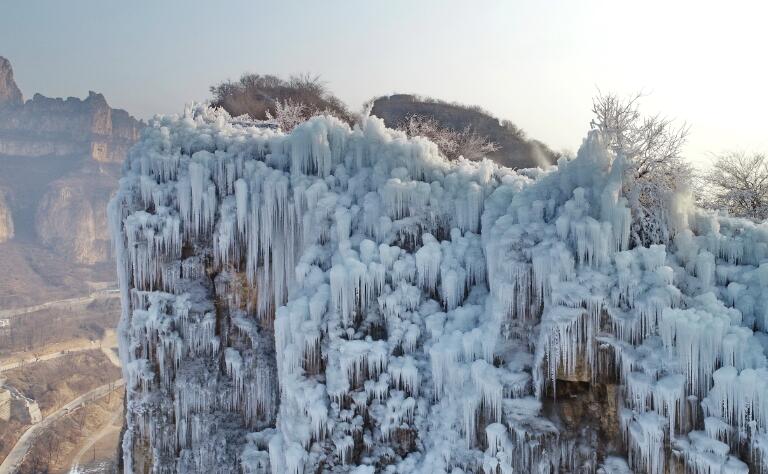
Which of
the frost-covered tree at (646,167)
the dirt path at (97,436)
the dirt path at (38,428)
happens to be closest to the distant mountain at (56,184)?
the dirt path at (38,428)

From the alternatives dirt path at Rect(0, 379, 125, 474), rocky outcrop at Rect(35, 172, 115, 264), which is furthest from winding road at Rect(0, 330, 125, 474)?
rocky outcrop at Rect(35, 172, 115, 264)

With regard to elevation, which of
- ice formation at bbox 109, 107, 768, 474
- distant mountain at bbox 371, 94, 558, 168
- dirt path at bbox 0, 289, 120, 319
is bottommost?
dirt path at bbox 0, 289, 120, 319

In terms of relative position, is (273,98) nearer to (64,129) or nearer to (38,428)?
(38,428)

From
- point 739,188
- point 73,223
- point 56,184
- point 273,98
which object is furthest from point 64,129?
point 739,188

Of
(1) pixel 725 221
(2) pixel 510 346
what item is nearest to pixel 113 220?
(2) pixel 510 346

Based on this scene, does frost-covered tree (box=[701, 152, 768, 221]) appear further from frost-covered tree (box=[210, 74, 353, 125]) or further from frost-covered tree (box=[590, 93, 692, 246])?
frost-covered tree (box=[210, 74, 353, 125])

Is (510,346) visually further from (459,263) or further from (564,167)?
(564,167)
